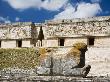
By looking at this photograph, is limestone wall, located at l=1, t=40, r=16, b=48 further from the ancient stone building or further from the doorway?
the doorway

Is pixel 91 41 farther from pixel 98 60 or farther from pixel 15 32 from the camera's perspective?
pixel 15 32

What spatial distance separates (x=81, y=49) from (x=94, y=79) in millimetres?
1159

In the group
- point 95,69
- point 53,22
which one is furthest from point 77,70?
point 53,22

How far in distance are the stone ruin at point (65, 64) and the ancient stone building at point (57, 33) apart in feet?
57.4

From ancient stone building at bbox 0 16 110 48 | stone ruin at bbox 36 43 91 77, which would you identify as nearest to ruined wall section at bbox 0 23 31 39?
ancient stone building at bbox 0 16 110 48

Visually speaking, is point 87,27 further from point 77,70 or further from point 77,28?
point 77,70

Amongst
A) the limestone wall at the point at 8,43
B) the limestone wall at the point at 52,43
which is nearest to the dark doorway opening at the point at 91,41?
the limestone wall at the point at 52,43

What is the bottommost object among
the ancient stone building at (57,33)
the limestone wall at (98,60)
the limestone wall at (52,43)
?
the limestone wall at (98,60)

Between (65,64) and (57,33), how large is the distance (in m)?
19.4

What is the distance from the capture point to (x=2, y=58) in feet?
83.7

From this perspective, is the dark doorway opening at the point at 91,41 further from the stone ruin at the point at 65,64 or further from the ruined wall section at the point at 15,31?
the stone ruin at the point at 65,64

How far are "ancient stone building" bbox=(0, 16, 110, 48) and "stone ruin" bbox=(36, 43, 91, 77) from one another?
57.4ft

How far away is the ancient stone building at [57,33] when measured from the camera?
26830 millimetres

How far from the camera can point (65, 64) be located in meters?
9.04
